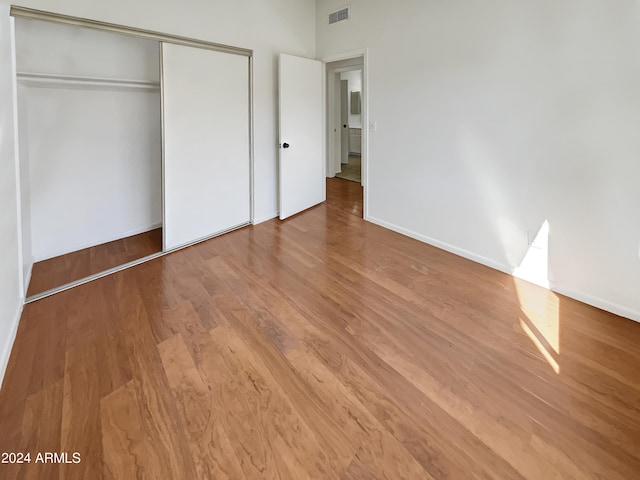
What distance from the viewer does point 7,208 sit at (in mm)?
2029

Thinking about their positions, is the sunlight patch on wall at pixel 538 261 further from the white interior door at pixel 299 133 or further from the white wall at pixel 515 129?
the white interior door at pixel 299 133

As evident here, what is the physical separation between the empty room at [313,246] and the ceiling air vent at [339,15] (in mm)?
31

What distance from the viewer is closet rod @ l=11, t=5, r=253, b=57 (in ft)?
7.60

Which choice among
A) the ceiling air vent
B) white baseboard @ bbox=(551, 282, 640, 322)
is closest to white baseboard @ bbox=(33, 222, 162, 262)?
the ceiling air vent

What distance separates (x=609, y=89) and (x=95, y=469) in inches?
133

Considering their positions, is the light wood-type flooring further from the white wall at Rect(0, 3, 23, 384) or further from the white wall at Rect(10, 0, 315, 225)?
the white wall at Rect(0, 3, 23, 384)

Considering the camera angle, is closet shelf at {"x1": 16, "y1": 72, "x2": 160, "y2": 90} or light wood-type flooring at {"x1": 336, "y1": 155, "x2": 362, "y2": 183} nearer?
closet shelf at {"x1": 16, "y1": 72, "x2": 160, "y2": 90}

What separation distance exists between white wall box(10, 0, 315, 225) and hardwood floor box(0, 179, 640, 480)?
1.95 m

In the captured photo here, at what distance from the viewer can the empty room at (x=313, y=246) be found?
56.6 inches

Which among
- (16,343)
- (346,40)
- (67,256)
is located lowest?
(16,343)

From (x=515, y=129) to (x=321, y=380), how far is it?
2445 millimetres

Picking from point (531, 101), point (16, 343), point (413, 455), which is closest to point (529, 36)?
point (531, 101)

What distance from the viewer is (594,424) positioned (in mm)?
1473

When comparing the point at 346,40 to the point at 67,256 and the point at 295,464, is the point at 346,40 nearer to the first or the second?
the point at 67,256
